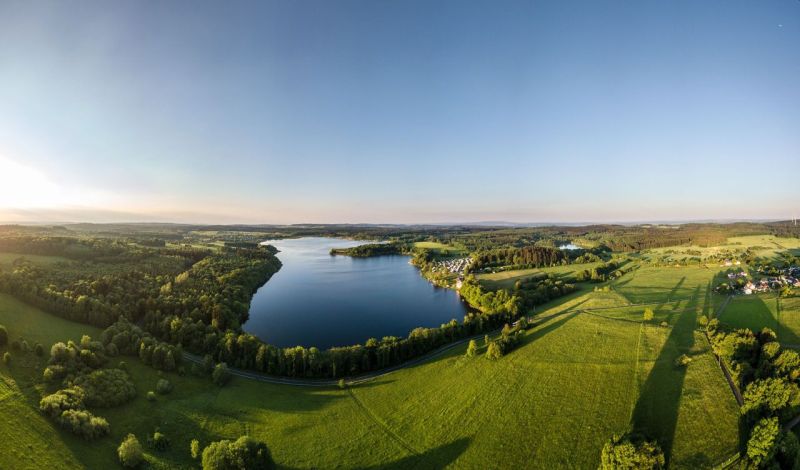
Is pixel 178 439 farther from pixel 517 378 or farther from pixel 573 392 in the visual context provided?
pixel 573 392

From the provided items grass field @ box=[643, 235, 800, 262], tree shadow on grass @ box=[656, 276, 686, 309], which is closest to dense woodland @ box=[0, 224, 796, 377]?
tree shadow on grass @ box=[656, 276, 686, 309]

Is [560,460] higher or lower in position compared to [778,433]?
lower

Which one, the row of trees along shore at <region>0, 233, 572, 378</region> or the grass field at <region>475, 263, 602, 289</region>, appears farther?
the grass field at <region>475, 263, 602, 289</region>

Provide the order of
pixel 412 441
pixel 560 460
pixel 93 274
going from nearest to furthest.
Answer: pixel 560 460, pixel 412 441, pixel 93 274

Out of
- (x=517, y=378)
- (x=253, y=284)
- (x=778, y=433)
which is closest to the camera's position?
(x=778, y=433)

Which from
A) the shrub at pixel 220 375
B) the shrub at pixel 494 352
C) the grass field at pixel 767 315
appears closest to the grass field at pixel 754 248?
the grass field at pixel 767 315

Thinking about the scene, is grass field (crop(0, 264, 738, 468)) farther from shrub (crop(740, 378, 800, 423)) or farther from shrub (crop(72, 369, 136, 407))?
shrub (crop(740, 378, 800, 423))

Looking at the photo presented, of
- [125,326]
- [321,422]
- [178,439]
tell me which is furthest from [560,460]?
[125,326]

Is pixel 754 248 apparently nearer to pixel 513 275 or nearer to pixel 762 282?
pixel 762 282
